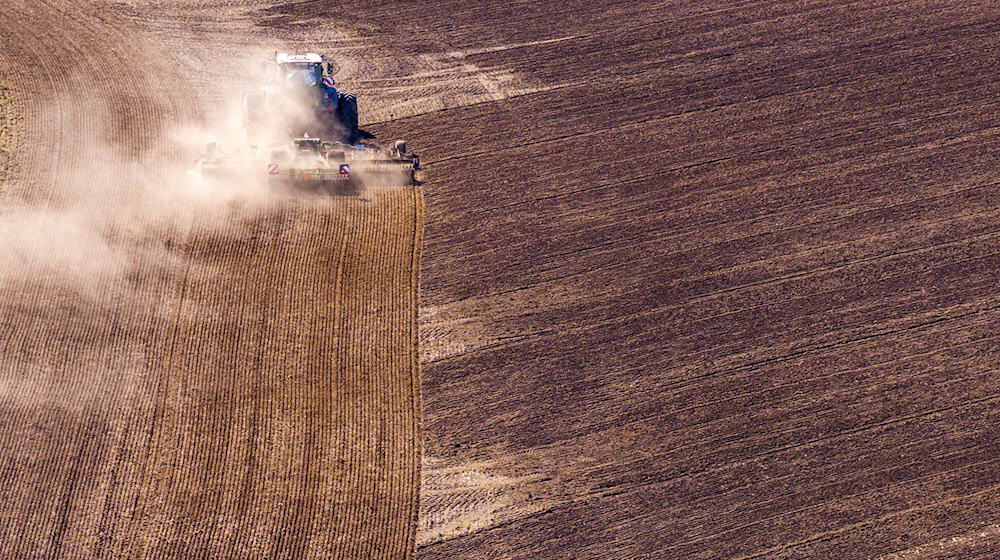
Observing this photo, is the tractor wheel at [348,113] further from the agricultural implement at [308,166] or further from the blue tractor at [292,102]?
the agricultural implement at [308,166]

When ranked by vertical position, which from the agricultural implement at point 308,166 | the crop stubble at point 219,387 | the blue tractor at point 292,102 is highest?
the blue tractor at point 292,102

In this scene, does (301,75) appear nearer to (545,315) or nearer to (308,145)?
(308,145)

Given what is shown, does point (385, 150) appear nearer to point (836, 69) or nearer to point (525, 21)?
point (525, 21)

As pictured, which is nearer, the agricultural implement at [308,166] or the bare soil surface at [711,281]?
the bare soil surface at [711,281]

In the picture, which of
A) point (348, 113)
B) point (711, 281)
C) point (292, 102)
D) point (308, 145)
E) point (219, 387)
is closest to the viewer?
point (219, 387)

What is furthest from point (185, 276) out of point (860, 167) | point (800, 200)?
point (860, 167)

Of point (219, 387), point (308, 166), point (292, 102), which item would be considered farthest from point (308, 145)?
point (219, 387)

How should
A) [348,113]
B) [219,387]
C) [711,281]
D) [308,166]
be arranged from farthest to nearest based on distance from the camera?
1. [348,113]
2. [308,166]
3. [711,281]
4. [219,387]

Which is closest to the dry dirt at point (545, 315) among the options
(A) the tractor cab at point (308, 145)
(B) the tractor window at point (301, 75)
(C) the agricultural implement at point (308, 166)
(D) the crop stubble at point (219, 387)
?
(D) the crop stubble at point (219, 387)
